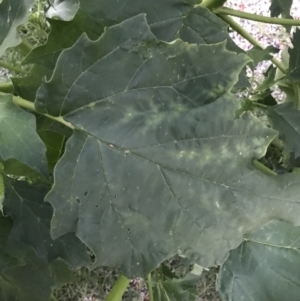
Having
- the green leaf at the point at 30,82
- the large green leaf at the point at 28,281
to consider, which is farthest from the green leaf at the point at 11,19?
the large green leaf at the point at 28,281

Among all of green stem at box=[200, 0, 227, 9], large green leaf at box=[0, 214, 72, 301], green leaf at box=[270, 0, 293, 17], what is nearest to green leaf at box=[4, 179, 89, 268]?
large green leaf at box=[0, 214, 72, 301]

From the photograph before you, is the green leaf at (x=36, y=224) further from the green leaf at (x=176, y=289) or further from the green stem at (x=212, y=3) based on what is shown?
the green stem at (x=212, y=3)

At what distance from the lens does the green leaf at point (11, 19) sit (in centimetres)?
47

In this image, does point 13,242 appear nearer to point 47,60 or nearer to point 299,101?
point 47,60

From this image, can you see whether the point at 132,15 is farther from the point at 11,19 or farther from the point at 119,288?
the point at 119,288

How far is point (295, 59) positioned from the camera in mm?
744

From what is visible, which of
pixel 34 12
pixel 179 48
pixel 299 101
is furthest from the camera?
pixel 299 101

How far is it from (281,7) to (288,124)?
0.18 m

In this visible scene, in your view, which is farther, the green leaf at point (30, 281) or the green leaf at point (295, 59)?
the green leaf at point (295, 59)

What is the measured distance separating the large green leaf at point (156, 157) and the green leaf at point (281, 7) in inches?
13.4

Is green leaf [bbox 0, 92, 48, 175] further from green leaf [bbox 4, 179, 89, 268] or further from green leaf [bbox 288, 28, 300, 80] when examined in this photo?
green leaf [bbox 288, 28, 300, 80]

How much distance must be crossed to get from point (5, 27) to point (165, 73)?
18 cm

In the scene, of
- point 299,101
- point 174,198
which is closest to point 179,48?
point 174,198

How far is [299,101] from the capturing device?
0.82m
